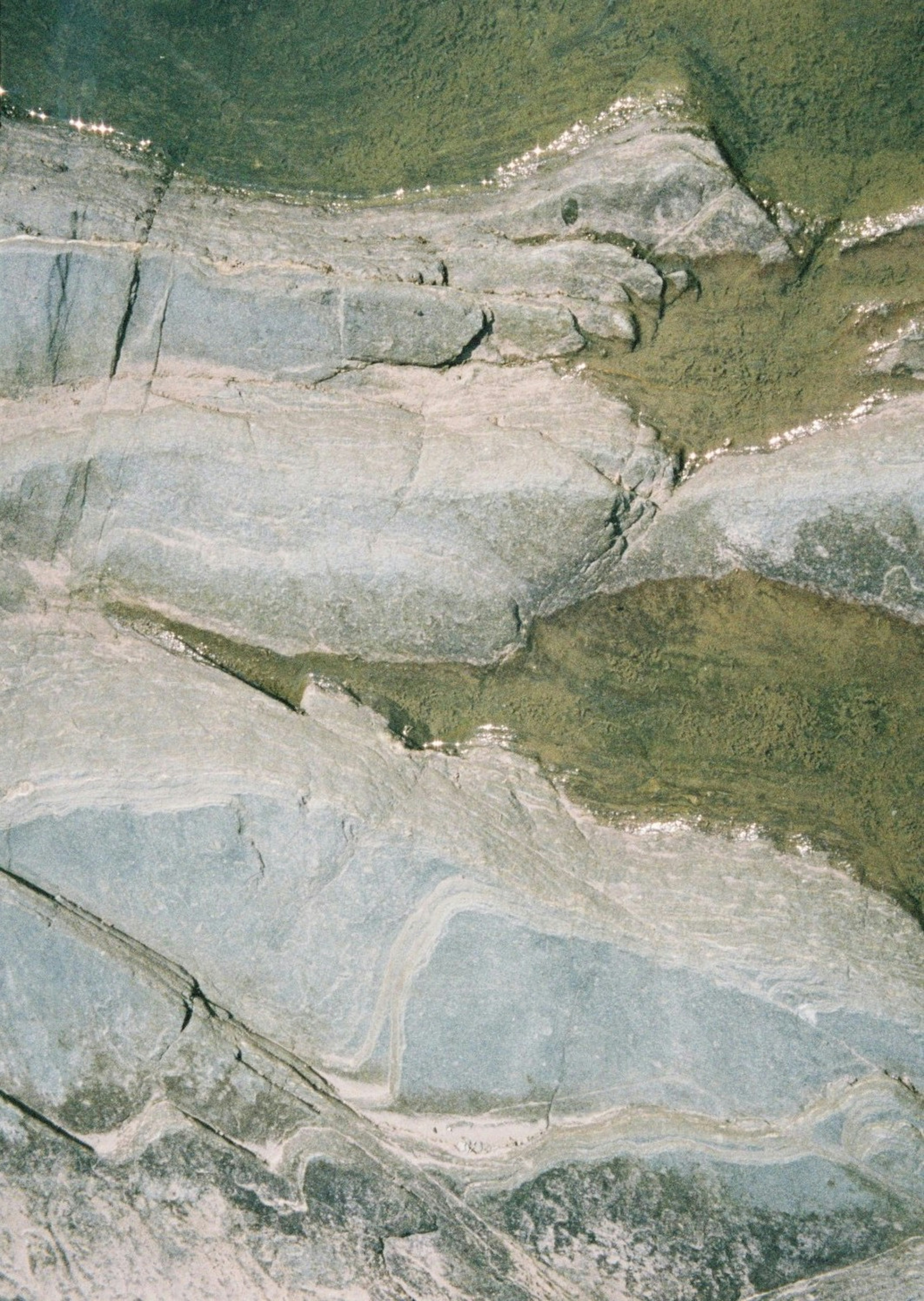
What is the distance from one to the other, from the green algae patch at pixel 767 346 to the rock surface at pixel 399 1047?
1.59m

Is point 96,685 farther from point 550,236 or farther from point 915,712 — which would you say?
point 915,712

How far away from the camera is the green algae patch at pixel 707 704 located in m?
3.28

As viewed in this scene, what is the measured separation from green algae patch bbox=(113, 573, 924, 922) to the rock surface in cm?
34

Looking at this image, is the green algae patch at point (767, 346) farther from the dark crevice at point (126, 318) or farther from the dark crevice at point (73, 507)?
Result: the dark crevice at point (73, 507)

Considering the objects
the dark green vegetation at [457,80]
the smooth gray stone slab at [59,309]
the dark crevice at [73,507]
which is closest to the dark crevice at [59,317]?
the smooth gray stone slab at [59,309]

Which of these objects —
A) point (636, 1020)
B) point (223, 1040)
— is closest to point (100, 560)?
point (223, 1040)

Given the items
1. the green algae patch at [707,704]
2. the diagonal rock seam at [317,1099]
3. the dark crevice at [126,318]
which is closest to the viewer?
the diagonal rock seam at [317,1099]

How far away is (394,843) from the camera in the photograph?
3.05 meters

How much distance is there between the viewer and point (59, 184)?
11.5 ft

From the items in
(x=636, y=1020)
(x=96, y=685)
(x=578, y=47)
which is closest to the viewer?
(x=636, y=1020)

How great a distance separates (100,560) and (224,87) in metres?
1.84

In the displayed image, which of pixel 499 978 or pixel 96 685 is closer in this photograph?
pixel 499 978

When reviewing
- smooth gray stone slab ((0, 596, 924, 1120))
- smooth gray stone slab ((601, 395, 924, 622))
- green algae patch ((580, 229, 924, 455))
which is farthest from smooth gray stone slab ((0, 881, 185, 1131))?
green algae patch ((580, 229, 924, 455))

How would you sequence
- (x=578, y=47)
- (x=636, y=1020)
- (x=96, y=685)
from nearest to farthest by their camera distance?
(x=636, y=1020), (x=96, y=685), (x=578, y=47)
